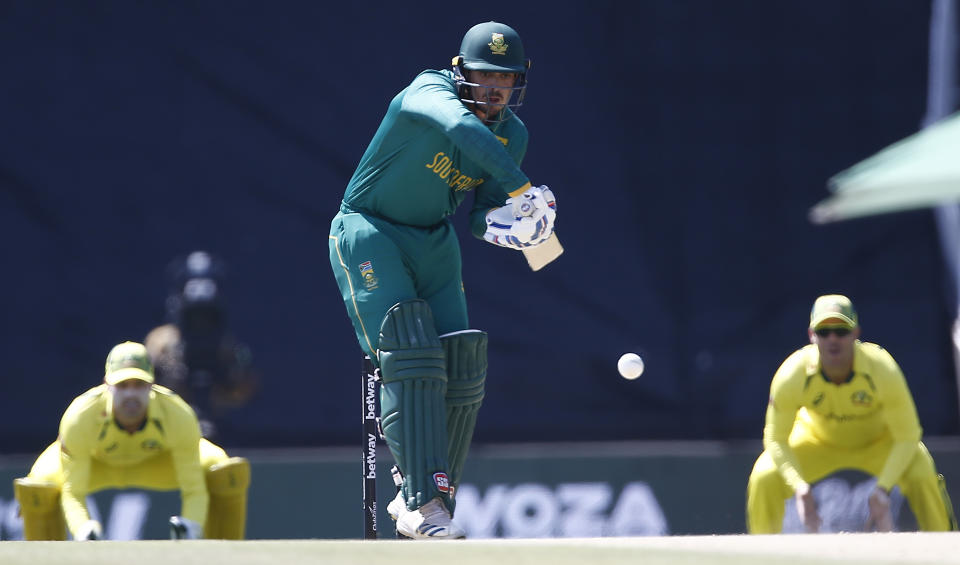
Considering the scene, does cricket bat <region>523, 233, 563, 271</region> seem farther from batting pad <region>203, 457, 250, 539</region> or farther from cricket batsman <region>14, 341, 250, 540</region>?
batting pad <region>203, 457, 250, 539</region>

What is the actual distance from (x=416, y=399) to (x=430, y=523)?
1.04 feet

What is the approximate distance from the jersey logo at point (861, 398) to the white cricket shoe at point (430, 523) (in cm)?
277

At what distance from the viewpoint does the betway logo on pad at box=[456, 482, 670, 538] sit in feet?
20.9

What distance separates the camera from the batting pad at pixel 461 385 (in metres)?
3.78

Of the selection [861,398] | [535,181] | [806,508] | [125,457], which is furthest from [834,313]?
[125,457]

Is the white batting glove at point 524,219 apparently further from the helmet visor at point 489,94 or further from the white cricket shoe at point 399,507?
the white cricket shoe at point 399,507

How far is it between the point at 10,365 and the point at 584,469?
262 cm

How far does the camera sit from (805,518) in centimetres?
567

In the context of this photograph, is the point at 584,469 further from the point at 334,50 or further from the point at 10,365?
the point at 10,365

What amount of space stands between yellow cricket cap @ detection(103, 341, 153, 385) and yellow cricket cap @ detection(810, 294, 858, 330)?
2.69m

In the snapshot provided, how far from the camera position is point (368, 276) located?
3.72 metres

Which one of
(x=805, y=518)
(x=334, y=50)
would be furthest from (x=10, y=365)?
(x=805, y=518)

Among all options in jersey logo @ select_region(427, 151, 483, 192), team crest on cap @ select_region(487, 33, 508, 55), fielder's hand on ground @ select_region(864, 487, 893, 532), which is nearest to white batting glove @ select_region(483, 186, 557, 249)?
jersey logo @ select_region(427, 151, 483, 192)

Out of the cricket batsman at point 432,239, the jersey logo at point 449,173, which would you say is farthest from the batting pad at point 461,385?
the jersey logo at point 449,173
